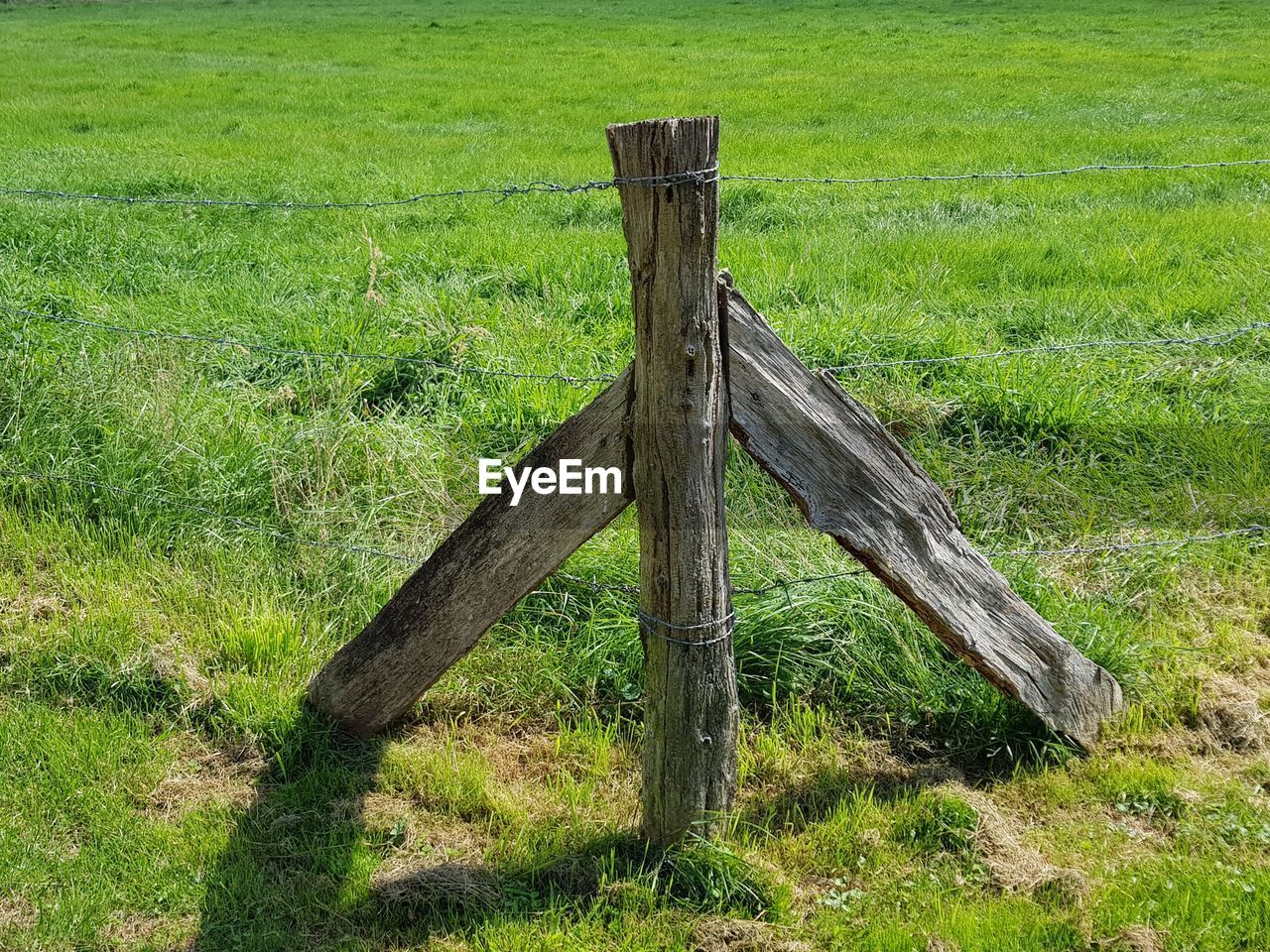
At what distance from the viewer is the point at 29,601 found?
417cm

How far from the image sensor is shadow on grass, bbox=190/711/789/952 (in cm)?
294

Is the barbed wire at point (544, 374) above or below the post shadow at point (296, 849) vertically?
above

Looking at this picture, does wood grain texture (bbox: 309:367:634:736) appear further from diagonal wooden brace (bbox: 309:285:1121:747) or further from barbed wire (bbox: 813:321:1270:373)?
barbed wire (bbox: 813:321:1270:373)

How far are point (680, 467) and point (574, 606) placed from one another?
1.38m

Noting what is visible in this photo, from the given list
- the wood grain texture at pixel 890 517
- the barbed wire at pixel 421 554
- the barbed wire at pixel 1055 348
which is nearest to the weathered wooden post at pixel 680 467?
the wood grain texture at pixel 890 517

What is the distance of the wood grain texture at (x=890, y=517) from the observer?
2.90 m

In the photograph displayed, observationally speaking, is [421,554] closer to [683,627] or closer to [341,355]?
[341,355]

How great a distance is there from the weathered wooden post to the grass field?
0.25 m

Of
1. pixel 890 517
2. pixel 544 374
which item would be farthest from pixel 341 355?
pixel 890 517

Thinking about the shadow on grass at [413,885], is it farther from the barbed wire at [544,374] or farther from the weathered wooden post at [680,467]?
the barbed wire at [544,374]

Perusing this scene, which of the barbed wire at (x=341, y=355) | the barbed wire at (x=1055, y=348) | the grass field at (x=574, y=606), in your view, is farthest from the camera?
the barbed wire at (x=341, y=355)

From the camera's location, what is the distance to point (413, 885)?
10.0 feet

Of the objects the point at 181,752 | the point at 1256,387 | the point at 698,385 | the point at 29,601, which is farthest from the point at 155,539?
the point at 1256,387

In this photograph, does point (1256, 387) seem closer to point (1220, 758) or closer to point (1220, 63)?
point (1220, 758)
